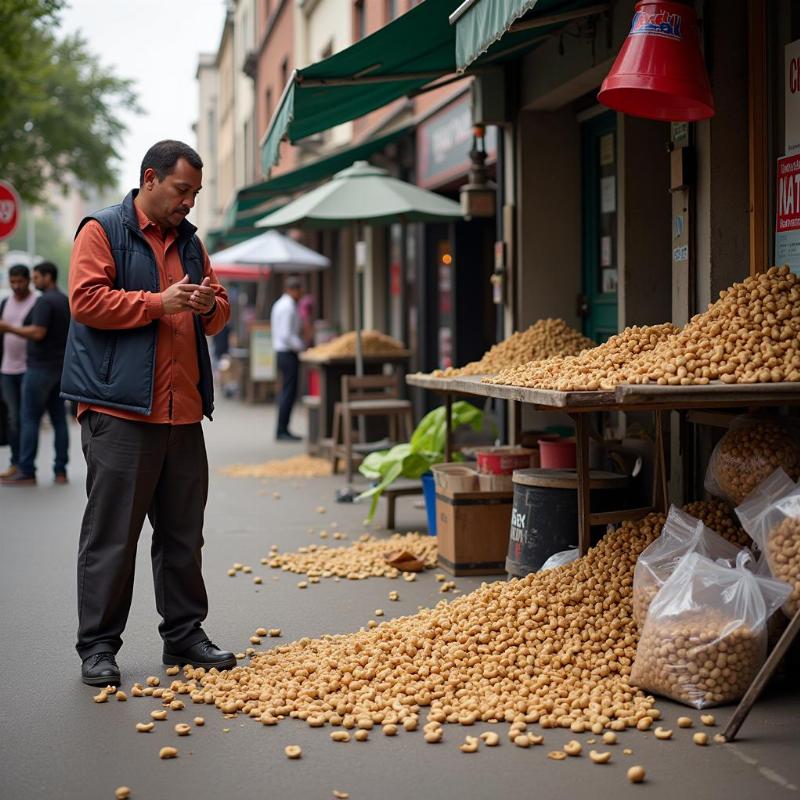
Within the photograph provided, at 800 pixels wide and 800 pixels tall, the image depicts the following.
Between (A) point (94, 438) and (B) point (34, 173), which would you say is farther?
(B) point (34, 173)

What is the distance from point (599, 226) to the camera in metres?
8.85

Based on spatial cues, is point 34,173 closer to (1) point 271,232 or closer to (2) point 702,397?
(1) point 271,232

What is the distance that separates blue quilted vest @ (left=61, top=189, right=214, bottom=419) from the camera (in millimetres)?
4938

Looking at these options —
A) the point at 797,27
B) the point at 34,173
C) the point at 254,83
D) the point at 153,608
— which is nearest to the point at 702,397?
the point at 797,27

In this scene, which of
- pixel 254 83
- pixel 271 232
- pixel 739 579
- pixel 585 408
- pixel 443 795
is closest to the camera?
pixel 443 795

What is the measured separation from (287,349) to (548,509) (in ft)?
30.9

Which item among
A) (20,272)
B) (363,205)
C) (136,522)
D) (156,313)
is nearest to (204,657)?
(136,522)

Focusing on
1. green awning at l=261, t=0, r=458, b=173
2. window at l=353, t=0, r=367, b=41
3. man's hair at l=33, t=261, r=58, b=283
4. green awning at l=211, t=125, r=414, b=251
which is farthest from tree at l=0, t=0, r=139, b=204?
green awning at l=261, t=0, r=458, b=173

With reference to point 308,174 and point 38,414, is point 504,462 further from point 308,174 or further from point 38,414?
point 308,174

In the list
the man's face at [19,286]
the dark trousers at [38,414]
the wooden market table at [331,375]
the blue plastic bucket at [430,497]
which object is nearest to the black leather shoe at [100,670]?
the blue plastic bucket at [430,497]

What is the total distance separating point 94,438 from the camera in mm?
5012

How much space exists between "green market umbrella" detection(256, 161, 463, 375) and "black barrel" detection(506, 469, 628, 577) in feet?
15.5

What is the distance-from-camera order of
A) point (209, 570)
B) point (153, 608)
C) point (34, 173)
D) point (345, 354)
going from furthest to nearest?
point (34, 173), point (345, 354), point (209, 570), point (153, 608)

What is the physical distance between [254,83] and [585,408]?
95.3 feet
